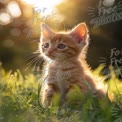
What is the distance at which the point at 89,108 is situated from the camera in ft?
9.17

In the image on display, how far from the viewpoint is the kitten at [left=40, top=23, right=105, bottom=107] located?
A: 11.4 ft

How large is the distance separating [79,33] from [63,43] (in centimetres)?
21

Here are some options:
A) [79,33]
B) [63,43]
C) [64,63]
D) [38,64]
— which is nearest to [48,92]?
[64,63]

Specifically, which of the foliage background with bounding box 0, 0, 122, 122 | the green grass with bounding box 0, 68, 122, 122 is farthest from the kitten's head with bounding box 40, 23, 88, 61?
the green grass with bounding box 0, 68, 122, 122

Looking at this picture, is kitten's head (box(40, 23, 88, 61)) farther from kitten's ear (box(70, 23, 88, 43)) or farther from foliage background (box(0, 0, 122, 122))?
foliage background (box(0, 0, 122, 122))

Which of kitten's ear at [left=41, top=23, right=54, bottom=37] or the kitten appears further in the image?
kitten's ear at [left=41, top=23, right=54, bottom=37]

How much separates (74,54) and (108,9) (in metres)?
0.65

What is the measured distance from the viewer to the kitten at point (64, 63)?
346 cm

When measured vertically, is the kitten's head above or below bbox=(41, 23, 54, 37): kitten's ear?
below

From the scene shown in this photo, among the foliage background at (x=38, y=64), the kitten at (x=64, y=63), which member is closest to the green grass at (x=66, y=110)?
the foliage background at (x=38, y=64)

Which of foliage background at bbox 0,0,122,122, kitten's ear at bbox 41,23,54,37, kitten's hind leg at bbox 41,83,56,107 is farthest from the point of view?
kitten's ear at bbox 41,23,54,37

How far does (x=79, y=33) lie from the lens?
3908 millimetres

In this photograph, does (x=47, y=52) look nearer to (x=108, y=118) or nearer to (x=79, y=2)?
(x=108, y=118)

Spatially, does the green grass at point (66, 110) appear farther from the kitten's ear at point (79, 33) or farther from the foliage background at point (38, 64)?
the kitten's ear at point (79, 33)
